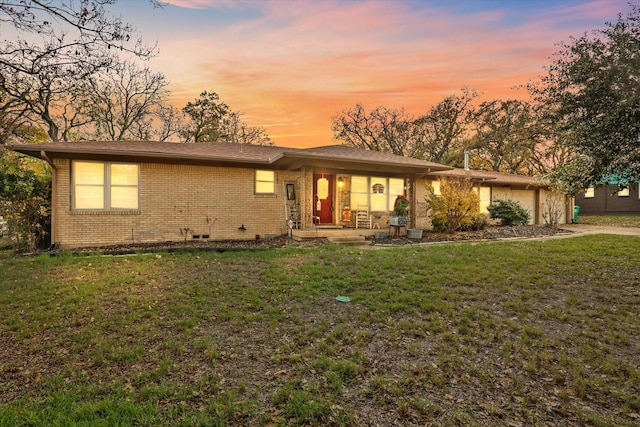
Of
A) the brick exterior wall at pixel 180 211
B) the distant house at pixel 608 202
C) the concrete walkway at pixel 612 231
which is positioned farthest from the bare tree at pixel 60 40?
the distant house at pixel 608 202

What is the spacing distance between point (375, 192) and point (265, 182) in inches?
177

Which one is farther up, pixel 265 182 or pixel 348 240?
pixel 265 182

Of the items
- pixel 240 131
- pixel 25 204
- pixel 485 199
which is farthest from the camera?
pixel 240 131

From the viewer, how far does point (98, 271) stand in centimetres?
706

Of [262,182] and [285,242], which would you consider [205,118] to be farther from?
[285,242]

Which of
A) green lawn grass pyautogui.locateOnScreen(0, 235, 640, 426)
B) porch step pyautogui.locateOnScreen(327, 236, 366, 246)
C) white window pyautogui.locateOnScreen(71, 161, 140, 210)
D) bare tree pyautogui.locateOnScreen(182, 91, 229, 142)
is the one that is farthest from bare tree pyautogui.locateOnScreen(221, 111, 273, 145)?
green lawn grass pyautogui.locateOnScreen(0, 235, 640, 426)

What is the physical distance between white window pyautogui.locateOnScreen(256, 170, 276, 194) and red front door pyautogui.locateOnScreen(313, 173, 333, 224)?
5.67 ft

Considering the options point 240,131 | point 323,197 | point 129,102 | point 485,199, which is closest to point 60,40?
point 323,197

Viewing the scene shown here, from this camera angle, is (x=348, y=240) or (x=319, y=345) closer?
(x=319, y=345)

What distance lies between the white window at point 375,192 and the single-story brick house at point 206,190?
0.13 feet

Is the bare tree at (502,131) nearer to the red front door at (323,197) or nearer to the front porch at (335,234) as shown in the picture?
the red front door at (323,197)

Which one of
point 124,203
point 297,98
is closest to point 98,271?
point 124,203

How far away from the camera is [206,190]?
37.6 feet

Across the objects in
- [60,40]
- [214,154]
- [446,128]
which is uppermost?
[446,128]
